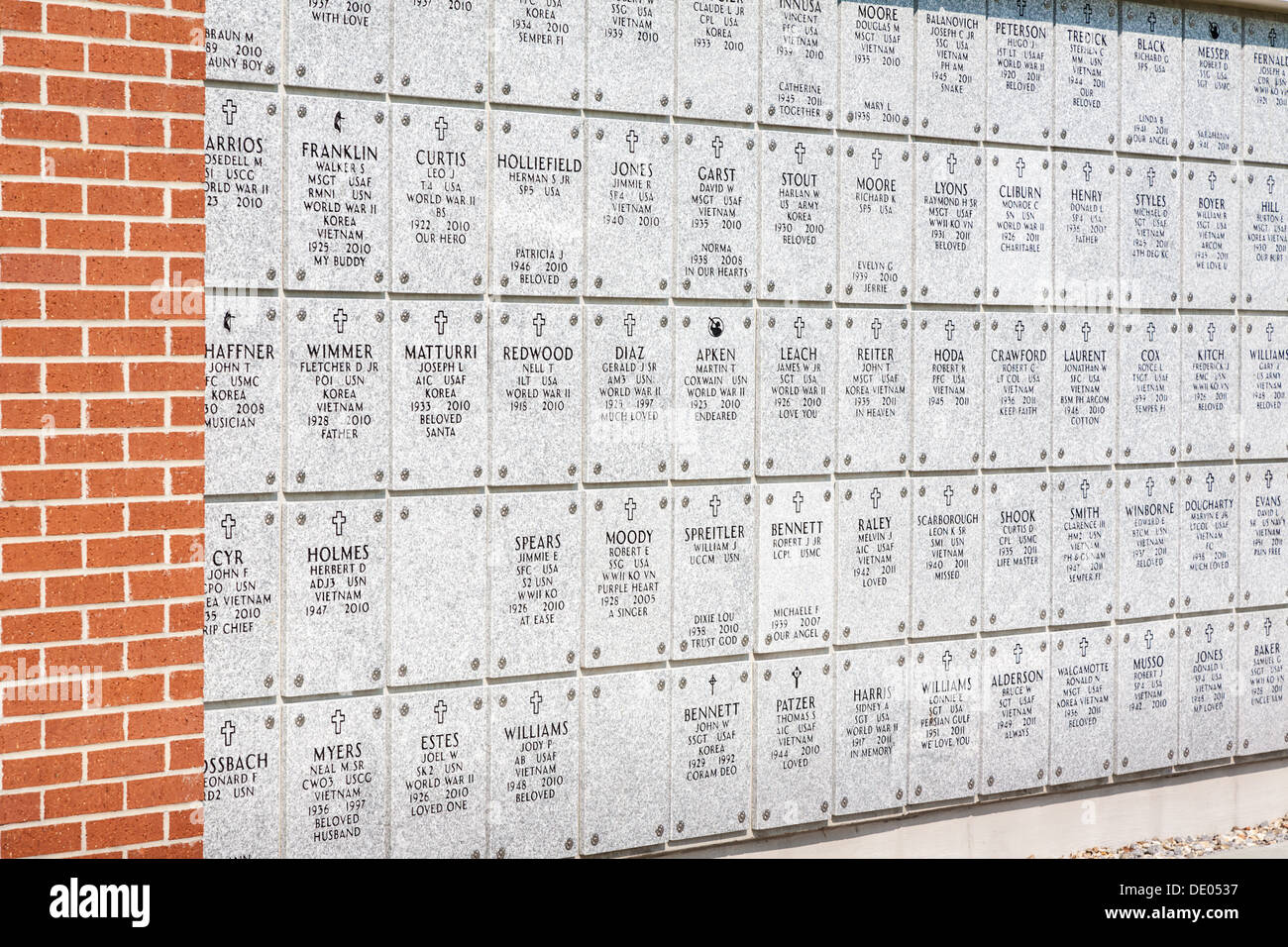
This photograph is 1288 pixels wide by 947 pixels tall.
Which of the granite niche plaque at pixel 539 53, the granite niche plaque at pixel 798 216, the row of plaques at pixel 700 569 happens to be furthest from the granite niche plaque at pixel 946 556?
the granite niche plaque at pixel 539 53

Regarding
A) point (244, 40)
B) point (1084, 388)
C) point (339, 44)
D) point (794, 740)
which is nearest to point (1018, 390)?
point (1084, 388)

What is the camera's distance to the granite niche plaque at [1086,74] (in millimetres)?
5547

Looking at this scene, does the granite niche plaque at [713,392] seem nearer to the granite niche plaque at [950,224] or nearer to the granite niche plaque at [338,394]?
the granite niche plaque at [950,224]

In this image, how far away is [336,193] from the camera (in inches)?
169

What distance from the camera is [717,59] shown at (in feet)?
16.0

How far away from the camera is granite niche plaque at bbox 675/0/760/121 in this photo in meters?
4.81

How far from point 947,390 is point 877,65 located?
3.99 feet

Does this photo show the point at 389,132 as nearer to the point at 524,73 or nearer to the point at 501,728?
the point at 524,73

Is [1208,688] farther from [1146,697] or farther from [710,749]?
[710,749]

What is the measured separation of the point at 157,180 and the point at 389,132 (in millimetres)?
721

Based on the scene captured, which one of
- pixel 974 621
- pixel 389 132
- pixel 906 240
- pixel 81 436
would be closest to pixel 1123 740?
pixel 974 621

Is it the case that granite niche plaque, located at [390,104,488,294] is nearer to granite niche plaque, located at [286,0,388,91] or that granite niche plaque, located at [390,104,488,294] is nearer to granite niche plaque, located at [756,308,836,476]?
granite niche plaque, located at [286,0,388,91]

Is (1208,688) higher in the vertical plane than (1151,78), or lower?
lower

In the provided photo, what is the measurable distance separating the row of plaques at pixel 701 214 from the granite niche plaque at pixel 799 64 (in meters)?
0.08
